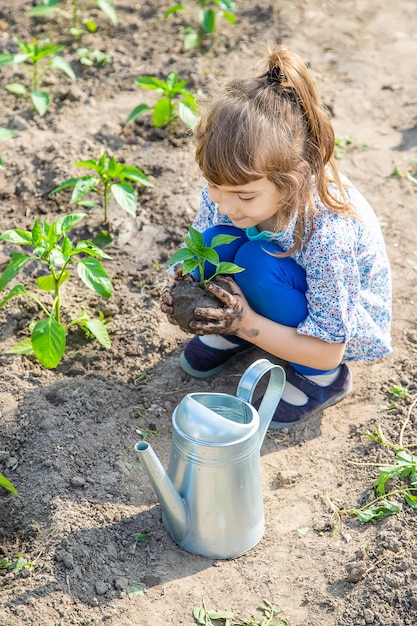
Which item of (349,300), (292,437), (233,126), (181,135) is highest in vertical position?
(233,126)

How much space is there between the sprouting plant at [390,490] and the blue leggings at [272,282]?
532mm

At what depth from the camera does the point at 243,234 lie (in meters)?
2.56

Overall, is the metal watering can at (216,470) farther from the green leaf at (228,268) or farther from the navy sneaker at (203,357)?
the navy sneaker at (203,357)

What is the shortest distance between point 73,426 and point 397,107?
264 centimetres

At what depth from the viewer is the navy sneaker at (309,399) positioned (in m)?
2.59

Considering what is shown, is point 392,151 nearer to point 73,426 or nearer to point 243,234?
point 243,234

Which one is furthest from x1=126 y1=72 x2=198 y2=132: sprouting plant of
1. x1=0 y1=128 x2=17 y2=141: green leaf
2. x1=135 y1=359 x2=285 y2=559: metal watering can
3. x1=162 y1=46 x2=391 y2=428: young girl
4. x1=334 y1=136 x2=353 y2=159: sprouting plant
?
x1=135 y1=359 x2=285 y2=559: metal watering can

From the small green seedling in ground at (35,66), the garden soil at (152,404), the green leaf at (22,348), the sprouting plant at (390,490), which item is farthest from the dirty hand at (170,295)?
the small green seedling in ground at (35,66)

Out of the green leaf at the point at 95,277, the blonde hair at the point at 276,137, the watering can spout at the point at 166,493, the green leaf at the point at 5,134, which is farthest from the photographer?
the green leaf at the point at 5,134

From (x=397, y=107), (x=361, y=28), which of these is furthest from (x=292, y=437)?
(x=361, y=28)

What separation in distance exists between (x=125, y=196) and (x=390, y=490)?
1.50m

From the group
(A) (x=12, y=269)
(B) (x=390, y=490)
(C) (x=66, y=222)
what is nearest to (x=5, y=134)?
(C) (x=66, y=222)

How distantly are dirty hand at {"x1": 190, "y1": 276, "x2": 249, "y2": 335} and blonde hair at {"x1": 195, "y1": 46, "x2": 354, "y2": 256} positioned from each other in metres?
0.28

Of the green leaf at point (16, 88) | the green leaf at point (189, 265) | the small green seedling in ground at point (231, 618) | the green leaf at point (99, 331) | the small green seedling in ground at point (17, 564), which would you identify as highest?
the green leaf at point (189, 265)
